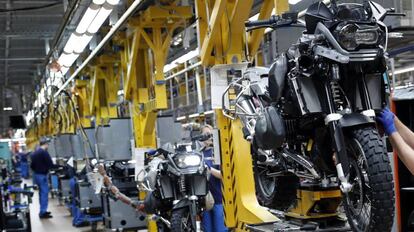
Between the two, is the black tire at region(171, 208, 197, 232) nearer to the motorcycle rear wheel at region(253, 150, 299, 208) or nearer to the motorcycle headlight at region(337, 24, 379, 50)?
the motorcycle rear wheel at region(253, 150, 299, 208)

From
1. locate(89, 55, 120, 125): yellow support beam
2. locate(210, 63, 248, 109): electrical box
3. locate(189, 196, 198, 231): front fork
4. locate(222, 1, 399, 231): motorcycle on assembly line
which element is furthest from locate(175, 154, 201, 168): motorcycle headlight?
locate(89, 55, 120, 125): yellow support beam

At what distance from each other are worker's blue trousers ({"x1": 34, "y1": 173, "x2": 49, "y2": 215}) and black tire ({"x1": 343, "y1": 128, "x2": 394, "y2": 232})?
10552mm

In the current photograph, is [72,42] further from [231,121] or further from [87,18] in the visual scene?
[231,121]

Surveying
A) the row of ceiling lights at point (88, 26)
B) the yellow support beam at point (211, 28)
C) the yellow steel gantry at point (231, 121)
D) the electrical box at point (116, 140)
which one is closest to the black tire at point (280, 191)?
the yellow steel gantry at point (231, 121)

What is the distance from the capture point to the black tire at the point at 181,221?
5327 millimetres

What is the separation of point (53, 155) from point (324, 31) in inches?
559

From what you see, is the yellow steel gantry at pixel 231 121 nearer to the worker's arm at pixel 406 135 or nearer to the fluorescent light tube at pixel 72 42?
the worker's arm at pixel 406 135

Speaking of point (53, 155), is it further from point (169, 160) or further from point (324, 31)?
point (324, 31)

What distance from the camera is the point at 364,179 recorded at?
2.41 metres

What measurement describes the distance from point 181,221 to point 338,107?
123 inches

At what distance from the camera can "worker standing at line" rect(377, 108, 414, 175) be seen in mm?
2455

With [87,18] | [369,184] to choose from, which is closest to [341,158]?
[369,184]

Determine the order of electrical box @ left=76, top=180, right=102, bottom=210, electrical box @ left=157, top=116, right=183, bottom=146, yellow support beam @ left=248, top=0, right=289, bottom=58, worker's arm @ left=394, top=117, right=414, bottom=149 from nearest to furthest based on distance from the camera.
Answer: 1. worker's arm @ left=394, top=117, right=414, bottom=149
2. yellow support beam @ left=248, top=0, right=289, bottom=58
3. electrical box @ left=157, top=116, right=183, bottom=146
4. electrical box @ left=76, top=180, right=102, bottom=210

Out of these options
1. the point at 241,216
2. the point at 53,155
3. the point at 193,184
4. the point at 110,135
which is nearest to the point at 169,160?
the point at 193,184
